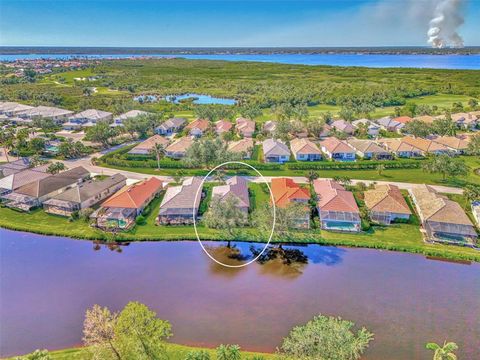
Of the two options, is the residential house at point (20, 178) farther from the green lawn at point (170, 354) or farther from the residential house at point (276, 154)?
the residential house at point (276, 154)

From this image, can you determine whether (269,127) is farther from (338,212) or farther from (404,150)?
(338,212)

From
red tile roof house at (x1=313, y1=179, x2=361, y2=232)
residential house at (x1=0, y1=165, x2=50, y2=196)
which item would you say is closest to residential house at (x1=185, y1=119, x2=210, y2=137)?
residential house at (x1=0, y1=165, x2=50, y2=196)

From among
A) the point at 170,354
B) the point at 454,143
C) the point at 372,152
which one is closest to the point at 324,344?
the point at 170,354

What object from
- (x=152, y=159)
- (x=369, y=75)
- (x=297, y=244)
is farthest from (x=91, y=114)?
(x=369, y=75)

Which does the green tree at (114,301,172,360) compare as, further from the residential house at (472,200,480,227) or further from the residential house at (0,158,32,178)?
the residential house at (0,158,32,178)

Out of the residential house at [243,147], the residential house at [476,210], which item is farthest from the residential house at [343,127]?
the residential house at [476,210]
